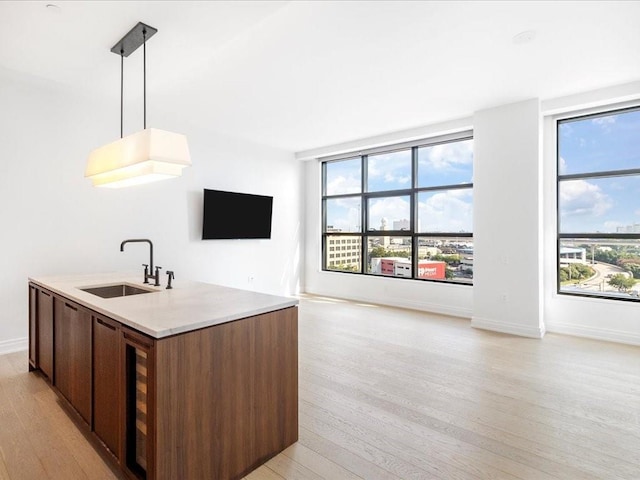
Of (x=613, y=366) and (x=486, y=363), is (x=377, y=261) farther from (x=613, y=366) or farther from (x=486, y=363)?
(x=613, y=366)

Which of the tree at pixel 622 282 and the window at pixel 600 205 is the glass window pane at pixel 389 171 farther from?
the tree at pixel 622 282

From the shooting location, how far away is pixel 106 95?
432cm

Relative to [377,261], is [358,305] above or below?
below

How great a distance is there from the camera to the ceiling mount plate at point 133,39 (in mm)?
2760

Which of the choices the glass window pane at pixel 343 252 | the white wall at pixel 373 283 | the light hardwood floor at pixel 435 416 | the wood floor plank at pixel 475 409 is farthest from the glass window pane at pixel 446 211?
the wood floor plank at pixel 475 409

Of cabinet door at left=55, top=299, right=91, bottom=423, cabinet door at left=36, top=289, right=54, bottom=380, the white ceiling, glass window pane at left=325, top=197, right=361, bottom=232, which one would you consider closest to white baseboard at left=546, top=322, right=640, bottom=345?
the white ceiling

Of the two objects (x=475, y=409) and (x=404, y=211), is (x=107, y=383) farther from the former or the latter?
(x=404, y=211)

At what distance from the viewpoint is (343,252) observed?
7.04 meters

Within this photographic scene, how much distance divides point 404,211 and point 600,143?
2742 millimetres

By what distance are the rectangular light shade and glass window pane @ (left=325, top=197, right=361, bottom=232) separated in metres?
4.53

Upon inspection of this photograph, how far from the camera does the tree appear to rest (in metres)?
4.17

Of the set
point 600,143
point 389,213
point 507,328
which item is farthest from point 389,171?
point 507,328

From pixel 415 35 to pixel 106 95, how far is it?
3.65 meters

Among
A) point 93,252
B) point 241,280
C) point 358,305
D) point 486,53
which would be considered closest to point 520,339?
point 358,305
